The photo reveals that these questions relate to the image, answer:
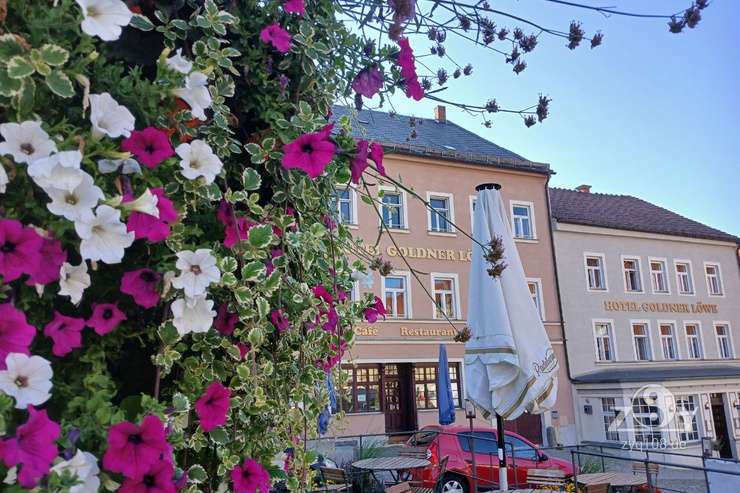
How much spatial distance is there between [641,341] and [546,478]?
16.8m

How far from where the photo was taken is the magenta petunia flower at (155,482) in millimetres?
820

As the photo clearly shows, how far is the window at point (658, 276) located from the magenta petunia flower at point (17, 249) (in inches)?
1052

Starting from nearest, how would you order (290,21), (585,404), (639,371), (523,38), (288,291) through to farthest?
(288,291)
(290,21)
(523,38)
(585,404)
(639,371)

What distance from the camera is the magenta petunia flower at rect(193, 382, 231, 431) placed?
1018 millimetres

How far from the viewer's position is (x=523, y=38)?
2.31 metres

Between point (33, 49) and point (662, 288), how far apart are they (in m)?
27.4

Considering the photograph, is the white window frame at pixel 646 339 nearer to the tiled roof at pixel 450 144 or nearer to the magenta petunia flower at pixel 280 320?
the tiled roof at pixel 450 144

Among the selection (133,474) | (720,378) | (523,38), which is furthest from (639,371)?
(133,474)

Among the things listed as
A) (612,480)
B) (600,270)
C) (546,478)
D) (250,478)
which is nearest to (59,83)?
→ (250,478)

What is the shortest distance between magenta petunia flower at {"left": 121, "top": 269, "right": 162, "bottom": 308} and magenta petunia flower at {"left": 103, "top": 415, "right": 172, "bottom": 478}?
19cm

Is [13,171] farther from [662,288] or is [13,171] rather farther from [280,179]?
[662,288]

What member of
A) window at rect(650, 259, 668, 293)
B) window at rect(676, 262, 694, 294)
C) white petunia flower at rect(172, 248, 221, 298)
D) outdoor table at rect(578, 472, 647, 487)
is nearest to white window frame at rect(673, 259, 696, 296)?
window at rect(676, 262, 694, 294)

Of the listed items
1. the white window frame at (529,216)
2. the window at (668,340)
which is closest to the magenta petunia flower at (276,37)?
the white window frame at (529,216)

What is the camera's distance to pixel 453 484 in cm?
1053
